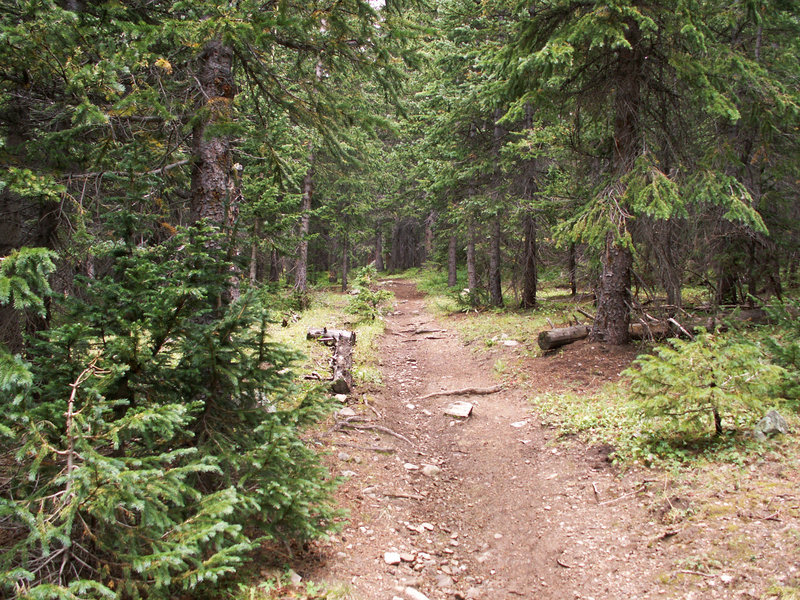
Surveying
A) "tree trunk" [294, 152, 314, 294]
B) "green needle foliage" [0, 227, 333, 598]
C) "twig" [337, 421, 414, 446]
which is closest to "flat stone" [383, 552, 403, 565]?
"green needle foliage" [0, 227, 333, 598]

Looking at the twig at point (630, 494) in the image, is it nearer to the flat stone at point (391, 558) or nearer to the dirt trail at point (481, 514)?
the dirt trail at point (481, 514)

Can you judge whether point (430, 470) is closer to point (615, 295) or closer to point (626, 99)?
point (615, 295)

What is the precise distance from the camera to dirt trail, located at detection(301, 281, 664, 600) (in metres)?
4.19

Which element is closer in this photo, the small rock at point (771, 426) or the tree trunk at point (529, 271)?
the small rock at point (771, 426)

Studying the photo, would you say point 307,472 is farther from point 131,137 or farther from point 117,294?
point 131,137

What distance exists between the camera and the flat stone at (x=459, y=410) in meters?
8.20

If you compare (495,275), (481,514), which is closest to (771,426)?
(481,514)

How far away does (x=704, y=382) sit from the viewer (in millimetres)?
4992

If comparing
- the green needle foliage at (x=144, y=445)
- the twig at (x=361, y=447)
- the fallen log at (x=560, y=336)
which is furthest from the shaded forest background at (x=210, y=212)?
the twig at (x=361, y=447)

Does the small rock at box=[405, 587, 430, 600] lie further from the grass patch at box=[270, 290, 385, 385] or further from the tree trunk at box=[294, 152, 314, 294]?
the tree trunk at box=[294, 152, 314, 294]

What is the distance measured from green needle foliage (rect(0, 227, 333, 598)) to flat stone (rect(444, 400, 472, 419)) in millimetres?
4456

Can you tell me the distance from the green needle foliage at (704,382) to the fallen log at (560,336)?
4.97m

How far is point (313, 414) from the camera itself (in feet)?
13.4

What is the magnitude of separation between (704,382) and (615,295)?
481 centimetres
